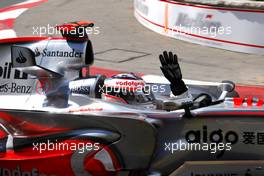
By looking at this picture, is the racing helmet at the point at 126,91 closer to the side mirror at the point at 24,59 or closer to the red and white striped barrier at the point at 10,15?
the side mirror at the point at 24,59

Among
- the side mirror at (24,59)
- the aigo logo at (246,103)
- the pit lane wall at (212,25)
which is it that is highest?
the side mirror at (24,59)

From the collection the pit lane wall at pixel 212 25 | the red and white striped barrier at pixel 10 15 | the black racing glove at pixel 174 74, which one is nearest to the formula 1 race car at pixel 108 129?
the black racing glove at pixel 174 74

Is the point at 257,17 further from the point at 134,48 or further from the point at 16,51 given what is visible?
the point at 16,51

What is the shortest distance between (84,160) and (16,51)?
1.37 metres

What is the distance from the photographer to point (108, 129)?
5.29 meters

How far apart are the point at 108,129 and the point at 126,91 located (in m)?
0.58

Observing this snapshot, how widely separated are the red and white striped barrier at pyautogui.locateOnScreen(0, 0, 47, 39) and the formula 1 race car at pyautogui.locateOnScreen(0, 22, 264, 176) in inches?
336

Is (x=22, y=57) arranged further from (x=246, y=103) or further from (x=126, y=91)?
(x=246, y=103)

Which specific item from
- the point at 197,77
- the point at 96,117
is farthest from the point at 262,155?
the point at 197,77

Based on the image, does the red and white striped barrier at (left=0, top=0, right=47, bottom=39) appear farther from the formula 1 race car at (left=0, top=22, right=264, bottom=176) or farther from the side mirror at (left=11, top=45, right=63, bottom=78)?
the side mirror at (left=11, top=45, right=63, bottom=78)

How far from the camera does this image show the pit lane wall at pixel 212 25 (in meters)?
11.8

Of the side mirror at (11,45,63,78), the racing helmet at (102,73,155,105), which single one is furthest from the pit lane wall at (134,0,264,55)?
the side mirror at (11,45,63,78)

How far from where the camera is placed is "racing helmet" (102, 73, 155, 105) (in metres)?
5.65

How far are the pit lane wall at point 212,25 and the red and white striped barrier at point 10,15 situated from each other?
168 inches
